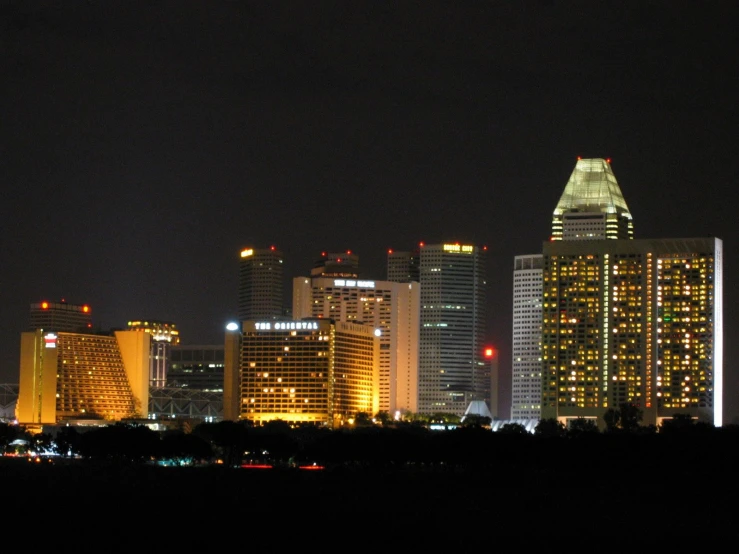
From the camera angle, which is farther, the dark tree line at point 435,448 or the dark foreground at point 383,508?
the dark tree line at point 435,448

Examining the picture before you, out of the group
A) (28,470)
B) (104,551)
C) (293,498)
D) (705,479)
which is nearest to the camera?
(104,551)

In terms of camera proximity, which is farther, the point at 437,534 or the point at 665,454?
the point at 665,454

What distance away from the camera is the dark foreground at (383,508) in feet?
376

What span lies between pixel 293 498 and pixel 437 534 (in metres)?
28.1

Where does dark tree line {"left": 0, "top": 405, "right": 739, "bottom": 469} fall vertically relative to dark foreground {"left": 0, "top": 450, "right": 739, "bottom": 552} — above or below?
above

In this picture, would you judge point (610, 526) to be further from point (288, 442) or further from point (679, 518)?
point (288, 442)

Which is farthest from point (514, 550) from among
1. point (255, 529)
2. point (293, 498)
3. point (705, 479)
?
point (705, 479)

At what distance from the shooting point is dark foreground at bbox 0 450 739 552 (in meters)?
115

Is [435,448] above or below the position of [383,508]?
above

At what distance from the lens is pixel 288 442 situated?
198000 millimetres

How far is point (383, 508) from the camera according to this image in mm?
135000

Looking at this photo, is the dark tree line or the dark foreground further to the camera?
the dark tree line

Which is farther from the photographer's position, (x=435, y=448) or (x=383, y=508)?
(x=435, y=448)

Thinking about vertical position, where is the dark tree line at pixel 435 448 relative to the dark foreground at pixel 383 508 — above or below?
above
